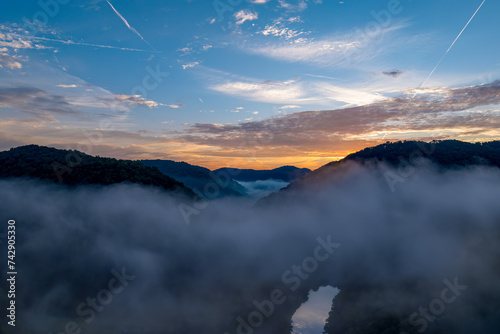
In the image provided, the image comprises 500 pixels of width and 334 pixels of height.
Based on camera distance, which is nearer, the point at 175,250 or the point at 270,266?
the point at 175,250

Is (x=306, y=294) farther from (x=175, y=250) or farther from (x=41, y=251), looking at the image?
(x=41, y=251)

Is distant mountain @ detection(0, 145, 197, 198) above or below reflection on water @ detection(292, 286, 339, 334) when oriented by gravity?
above

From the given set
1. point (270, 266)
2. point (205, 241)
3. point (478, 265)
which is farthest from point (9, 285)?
point (478, 265)

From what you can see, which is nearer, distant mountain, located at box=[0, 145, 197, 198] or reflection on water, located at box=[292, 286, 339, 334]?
reflection on water, located at box=[292, 286, 339, 334]

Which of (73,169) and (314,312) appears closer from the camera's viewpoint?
(73,169)

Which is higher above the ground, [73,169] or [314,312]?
[73,169]
